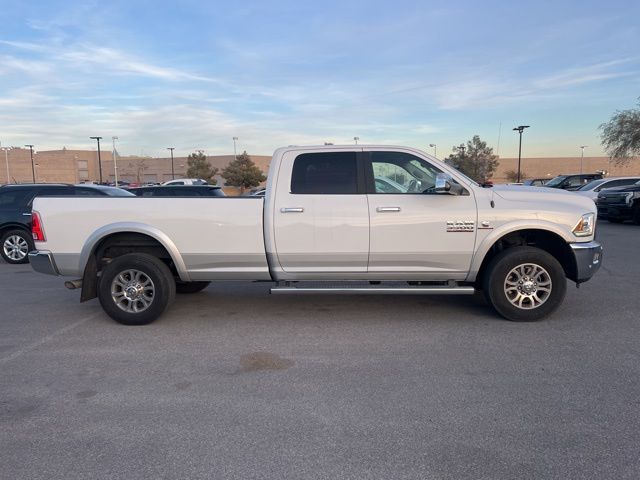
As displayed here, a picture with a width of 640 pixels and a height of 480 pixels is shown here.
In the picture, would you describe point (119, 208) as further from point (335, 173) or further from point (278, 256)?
point (335, 173)

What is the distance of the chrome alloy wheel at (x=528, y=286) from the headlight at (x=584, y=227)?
1.96 ft

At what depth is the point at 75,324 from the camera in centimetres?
596

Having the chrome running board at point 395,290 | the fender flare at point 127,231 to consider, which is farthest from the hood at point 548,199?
the fender flare at point 127,231

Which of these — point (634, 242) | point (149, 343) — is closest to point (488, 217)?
point (149, 343)

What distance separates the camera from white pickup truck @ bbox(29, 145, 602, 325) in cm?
556

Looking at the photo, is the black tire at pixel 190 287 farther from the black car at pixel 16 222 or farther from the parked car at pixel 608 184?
the parked car at pixel 608 184

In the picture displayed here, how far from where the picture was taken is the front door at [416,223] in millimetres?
5562

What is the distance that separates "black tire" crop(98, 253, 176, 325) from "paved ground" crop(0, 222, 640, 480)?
18 cm

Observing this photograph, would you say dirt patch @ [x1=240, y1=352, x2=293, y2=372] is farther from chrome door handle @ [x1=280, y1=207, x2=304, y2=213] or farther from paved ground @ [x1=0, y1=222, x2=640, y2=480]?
chrome door handle @ [x1=280, y1=207, x2=304, y2=213]

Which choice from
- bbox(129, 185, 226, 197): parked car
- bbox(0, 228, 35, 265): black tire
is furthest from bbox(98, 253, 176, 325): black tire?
bbox(0, 228, 35, 265): black tire

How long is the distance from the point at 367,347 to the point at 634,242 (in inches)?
426

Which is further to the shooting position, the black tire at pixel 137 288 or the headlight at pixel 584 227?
the black tire at pixel 137 288

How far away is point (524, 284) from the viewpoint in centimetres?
562

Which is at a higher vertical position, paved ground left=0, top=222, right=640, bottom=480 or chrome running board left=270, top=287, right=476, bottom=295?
chrome running board left=270, top=287, right=476, bottom=295
